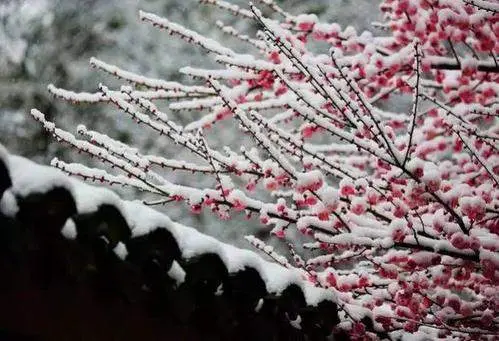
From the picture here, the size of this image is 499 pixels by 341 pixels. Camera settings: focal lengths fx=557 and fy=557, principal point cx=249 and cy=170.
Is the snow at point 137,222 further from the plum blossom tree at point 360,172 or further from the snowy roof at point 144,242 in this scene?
the plum blossom tree at point 360,172

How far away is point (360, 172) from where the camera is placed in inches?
117

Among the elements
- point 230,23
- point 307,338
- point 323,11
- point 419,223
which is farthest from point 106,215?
point 230,23

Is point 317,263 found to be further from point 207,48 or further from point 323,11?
point 323,11

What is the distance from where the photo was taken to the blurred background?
9.57 meters

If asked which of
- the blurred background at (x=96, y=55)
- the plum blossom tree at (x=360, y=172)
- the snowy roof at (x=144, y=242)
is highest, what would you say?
the blurred background at (x=96, y=55)

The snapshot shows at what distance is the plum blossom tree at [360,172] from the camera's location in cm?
228

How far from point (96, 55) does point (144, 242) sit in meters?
9.27

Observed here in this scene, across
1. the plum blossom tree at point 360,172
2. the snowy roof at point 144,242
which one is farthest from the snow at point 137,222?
the plum blossom tree at point 360,172

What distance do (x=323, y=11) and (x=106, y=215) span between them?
8677mm

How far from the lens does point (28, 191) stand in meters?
1.29

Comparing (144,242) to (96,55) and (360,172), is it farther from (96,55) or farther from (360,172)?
(96,55)

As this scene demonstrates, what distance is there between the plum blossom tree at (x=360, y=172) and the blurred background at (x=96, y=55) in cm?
599

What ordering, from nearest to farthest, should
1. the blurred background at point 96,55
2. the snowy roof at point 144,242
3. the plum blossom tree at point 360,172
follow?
1. the snowy roof at point 144,242
2. the plum blossom tree at point 360,172
3. the blurred background at point 96,55

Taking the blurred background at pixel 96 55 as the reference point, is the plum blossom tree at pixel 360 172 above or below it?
below
